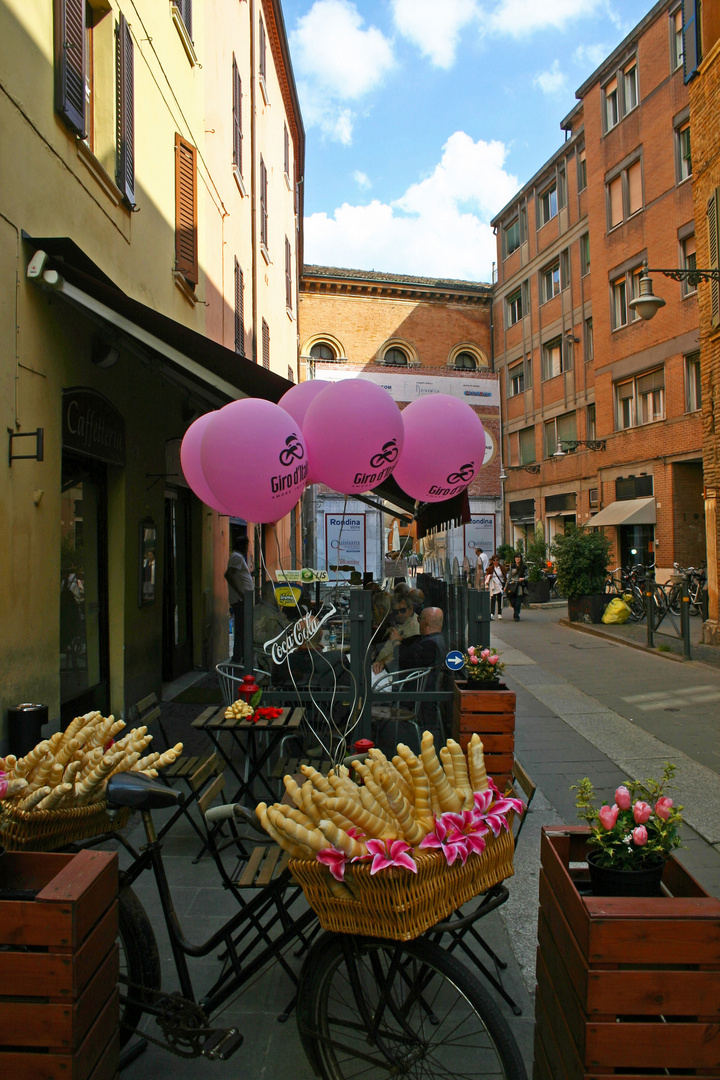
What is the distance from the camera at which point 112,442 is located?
717 cm

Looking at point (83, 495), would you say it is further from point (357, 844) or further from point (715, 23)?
point (715, 23)

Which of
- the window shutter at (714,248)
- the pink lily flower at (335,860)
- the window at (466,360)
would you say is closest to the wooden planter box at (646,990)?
the pink lily flower at (335,860)

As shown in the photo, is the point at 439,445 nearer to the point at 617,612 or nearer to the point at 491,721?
the point at 491,721

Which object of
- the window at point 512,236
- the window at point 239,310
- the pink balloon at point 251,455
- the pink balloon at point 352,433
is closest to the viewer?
Result: the pink balloon at point 251,455

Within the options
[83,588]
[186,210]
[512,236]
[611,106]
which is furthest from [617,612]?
[512,236]

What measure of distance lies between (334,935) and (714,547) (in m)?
12.0

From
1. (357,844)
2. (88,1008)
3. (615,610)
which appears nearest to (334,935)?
(357,844)

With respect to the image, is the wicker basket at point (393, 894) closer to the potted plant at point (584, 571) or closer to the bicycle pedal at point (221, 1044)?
the bicycle pedal at point (221, 1044)

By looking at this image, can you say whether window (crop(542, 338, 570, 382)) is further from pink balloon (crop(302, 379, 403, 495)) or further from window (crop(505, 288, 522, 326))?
pink balloon (crop(302, 379, 403, 495))

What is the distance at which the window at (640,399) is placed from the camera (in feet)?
74.6

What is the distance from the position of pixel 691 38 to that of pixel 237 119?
7982 mm

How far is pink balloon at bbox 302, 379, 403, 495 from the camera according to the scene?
4738mm

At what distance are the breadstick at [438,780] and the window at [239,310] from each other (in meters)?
11.9

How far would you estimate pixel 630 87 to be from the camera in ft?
78.3
